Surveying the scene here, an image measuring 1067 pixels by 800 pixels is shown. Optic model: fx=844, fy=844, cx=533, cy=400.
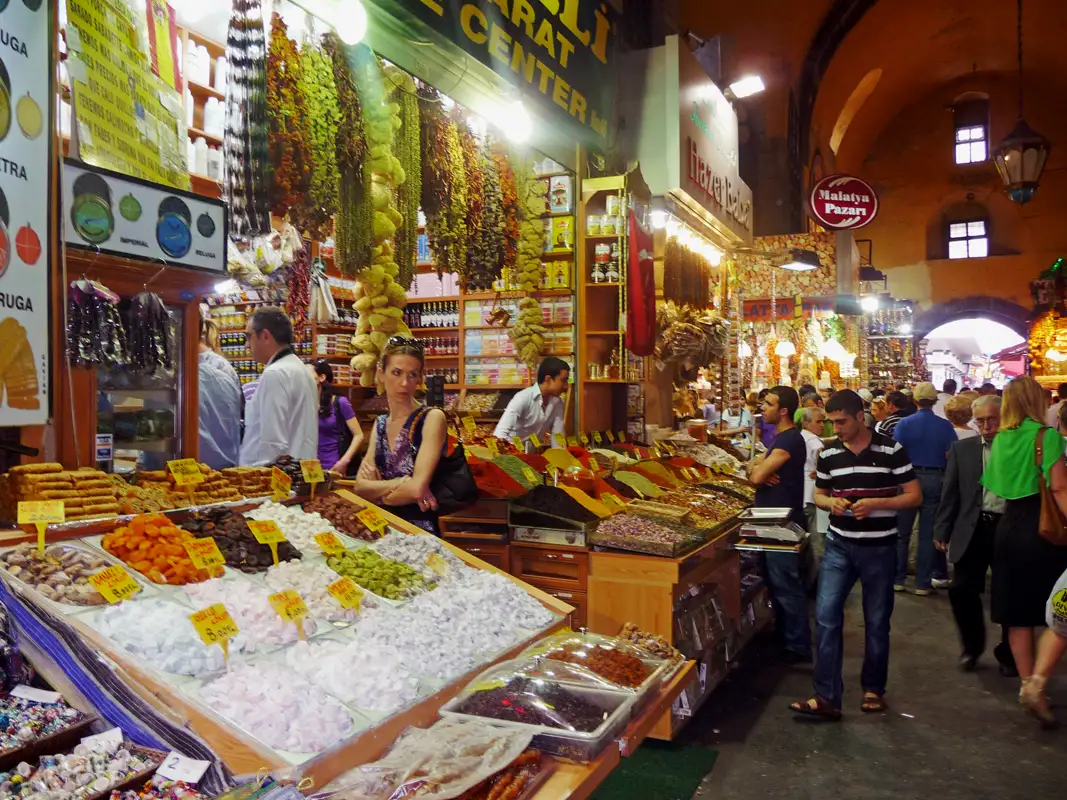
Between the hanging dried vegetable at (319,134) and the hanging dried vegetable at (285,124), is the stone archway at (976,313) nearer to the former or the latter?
the hanging dried vegetable at (319,134)

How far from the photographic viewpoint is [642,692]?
2449 millimetres

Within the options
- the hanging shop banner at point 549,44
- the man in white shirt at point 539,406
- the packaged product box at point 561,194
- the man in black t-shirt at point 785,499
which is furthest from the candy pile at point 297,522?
the packaged product box at point 561,194

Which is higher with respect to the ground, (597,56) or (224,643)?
(597,56)

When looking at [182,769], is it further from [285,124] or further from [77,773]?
[285,124]

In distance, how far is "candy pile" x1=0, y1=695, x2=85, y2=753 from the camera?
173 cm

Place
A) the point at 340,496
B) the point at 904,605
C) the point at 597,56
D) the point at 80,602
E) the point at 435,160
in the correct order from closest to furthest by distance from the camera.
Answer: the point at 80,602 < the point at 340,496 < the point at 435,160 < the point at 597,56 < the point at 904,605

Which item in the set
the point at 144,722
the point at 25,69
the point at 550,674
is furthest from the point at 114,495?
the point at 550,674

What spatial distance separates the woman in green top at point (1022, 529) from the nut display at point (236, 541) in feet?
13.2

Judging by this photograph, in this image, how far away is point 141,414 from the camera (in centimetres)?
335

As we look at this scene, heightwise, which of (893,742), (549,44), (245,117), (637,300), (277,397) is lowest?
(893,742)

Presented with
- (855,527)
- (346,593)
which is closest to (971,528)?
(855,527)

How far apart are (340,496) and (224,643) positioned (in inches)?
61.2

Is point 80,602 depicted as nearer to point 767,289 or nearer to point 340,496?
point 340,496

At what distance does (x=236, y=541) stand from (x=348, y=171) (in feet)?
8.20
